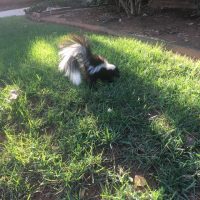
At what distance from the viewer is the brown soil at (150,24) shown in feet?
20.0

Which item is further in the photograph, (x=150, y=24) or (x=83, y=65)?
(x=150, y=24)

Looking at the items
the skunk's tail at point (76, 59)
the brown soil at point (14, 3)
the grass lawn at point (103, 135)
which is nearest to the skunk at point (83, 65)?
the skunk's tail at point (76, 59)

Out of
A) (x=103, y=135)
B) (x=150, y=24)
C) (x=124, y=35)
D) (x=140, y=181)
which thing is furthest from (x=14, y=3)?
(x=140, y=181)

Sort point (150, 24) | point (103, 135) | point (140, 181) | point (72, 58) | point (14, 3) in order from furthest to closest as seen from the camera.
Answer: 1. point (14, 3)
2. point (150, 24)
3. point (72, 58)
4. point (103, 135)
5. point (140, 181)

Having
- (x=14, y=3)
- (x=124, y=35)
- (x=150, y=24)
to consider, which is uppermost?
(x=124, y=35)

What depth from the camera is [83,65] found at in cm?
374

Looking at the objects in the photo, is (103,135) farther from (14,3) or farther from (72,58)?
(14,3)

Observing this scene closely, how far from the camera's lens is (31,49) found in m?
5.38

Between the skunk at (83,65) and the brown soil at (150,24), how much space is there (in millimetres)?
2052

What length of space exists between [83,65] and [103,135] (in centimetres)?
107

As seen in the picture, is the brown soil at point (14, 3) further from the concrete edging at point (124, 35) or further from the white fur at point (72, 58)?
the white fur at point (72, 58)

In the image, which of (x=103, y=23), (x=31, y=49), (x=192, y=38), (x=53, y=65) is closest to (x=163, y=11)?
(x=103, y=23)

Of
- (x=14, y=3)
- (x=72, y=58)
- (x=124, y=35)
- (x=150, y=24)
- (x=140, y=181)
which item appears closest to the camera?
(x=140, y=181)

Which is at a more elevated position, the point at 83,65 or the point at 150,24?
the point at 83,65
